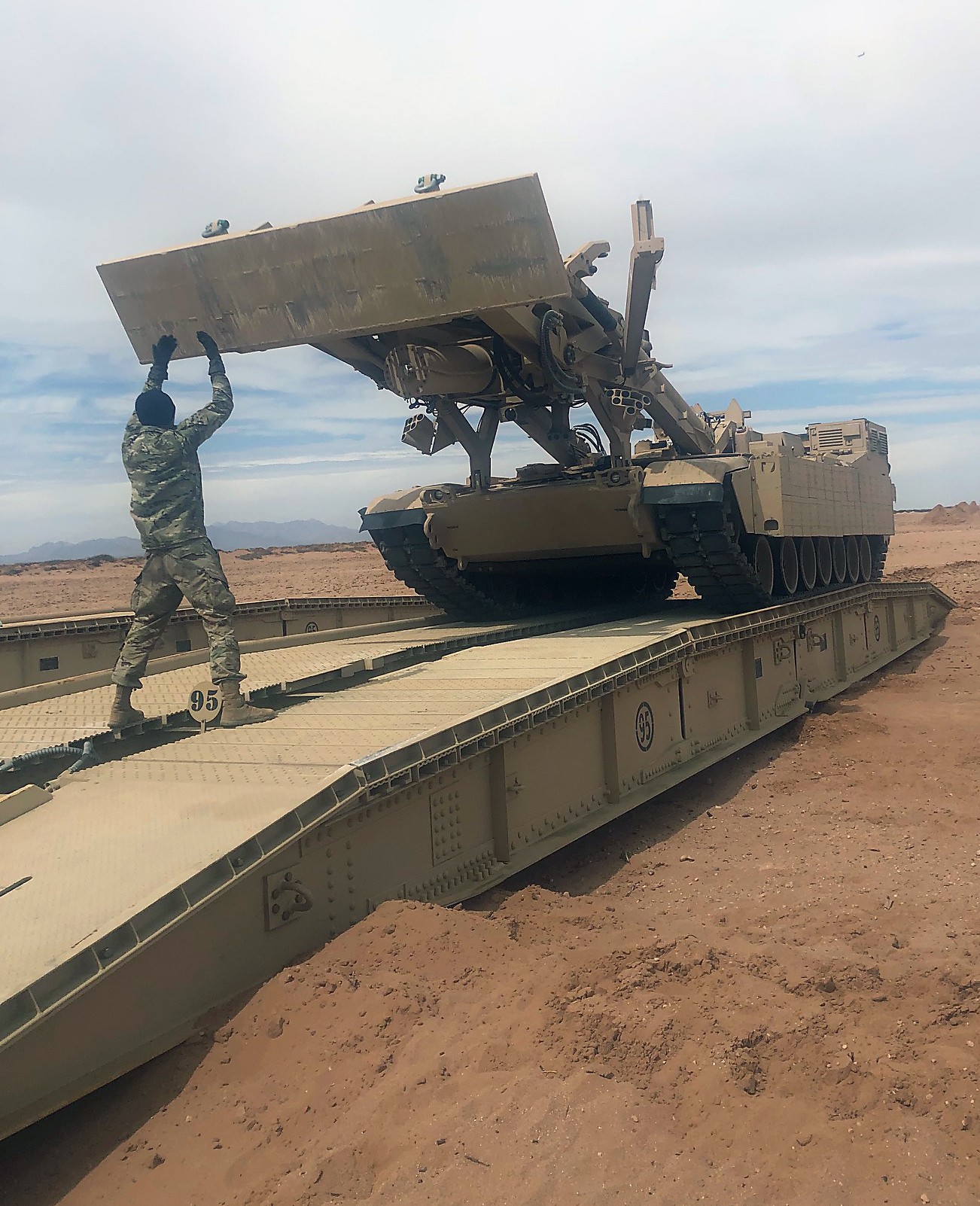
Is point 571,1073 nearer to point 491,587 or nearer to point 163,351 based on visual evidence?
point 163,351

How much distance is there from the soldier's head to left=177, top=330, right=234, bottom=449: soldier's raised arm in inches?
5.2

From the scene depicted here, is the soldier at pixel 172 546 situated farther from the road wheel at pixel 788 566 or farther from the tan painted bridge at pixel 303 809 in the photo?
the road wheel at pixel 788 566

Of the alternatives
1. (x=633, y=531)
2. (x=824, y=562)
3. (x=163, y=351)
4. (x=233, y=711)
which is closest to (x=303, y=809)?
(x=233, y=711)

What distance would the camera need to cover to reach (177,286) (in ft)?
22.2

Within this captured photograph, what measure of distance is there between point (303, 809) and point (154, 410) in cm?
260

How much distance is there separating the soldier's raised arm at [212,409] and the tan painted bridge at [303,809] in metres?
1.53

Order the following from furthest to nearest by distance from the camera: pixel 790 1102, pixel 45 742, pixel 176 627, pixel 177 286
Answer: pixel 176 627, pixel 177 286, pixel 45 742, pixel 790 1102

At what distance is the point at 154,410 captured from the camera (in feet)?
16.5

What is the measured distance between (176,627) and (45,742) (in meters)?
6.16

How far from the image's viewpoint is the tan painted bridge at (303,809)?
2795 mm

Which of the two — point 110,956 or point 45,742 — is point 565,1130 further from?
point 45,742

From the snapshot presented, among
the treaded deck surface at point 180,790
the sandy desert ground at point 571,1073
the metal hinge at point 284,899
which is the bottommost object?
the sandy desert ground at point 571,1073

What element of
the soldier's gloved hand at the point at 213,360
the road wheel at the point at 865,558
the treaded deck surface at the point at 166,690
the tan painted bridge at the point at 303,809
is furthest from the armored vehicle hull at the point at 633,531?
the soldier's gloved hand at the point at 213,360

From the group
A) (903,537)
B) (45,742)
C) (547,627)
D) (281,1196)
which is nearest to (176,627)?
(547,627)
